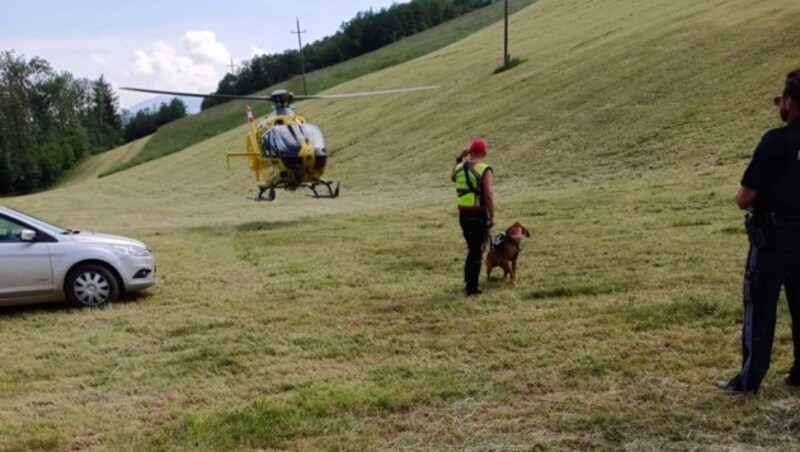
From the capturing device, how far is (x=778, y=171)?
4.54 meters

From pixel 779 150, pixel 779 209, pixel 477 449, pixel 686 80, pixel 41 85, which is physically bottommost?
pixel 477 449

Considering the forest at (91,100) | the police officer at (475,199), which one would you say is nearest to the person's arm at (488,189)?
the police officer at (475,199)

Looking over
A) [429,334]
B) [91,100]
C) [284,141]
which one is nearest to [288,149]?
[284,141]

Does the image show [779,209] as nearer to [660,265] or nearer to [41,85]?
[660,265]

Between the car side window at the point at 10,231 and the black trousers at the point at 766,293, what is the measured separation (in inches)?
316

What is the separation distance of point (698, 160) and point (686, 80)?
9.19 metres

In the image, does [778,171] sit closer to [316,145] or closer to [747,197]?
[747,197]

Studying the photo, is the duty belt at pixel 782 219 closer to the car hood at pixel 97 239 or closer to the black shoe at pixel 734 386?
the black shoe at pixel 734 386

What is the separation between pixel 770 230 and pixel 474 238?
159 inches

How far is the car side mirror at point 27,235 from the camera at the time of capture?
29.1ft

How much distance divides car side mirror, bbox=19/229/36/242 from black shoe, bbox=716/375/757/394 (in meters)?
7.77

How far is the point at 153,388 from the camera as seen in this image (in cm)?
614

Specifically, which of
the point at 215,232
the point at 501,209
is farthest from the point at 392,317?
the point at 215,232

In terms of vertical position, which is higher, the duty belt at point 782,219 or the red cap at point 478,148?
the red cap at point 478,148
